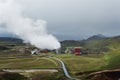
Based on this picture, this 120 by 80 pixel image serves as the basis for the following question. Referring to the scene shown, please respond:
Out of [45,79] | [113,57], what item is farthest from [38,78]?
[113,57]

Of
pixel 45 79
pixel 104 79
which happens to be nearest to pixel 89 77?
pixel 104 79

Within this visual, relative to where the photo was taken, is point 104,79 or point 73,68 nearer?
point 104,79

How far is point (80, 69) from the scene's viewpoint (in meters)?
169

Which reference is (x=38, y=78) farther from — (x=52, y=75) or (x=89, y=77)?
(x=89, y=77)

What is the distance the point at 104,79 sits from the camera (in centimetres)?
12862

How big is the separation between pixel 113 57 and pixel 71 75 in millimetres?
27843

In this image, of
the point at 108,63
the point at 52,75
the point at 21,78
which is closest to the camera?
the point at 21,78

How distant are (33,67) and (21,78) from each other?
1994 inches

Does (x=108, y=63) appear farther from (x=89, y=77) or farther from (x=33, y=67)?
(x=33, y=67)

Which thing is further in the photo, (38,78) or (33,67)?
(33,67)

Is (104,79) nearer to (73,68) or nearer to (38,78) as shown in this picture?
(38,78)

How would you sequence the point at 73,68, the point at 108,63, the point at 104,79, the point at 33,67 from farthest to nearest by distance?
the point at 33,67 → the point at 73,68 → the point at 108,63 → the point at 104,79

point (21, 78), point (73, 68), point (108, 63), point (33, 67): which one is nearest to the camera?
point (21, 78)

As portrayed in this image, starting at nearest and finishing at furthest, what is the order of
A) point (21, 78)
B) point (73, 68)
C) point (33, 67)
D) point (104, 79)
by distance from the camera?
point (104, 79)
point (21, 78)
point (73, 68)
point (33, 67)
